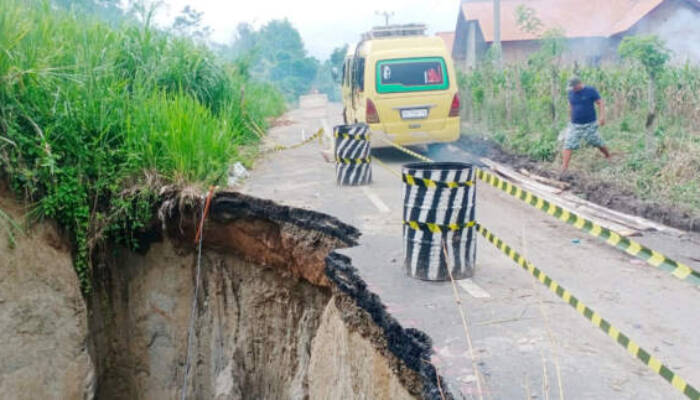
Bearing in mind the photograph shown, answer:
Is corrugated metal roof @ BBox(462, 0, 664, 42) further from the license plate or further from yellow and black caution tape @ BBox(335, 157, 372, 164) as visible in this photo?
yellow and black caution tape @ BBox(335, 157, 372, 164)

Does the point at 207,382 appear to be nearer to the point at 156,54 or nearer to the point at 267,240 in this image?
the point at 267,240

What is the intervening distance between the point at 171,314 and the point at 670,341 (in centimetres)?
670

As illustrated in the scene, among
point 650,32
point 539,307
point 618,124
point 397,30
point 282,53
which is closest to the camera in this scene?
point 539,307

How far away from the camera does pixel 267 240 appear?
779 cm

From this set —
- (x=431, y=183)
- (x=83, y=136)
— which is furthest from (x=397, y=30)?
(x=431, y=183)

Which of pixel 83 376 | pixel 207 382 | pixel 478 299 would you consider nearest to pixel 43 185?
pixel 83 376

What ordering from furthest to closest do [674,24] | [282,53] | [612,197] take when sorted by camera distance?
1. [282,53]
2. [674,24]
3. [612,197]

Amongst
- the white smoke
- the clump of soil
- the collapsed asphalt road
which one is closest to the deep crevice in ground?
the collapsed asphalt road

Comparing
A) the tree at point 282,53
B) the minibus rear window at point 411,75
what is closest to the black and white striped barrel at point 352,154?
the minibus rear window at point 411,75

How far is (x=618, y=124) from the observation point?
12.8 metres

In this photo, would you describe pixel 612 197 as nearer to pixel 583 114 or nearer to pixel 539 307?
pixel 583 114

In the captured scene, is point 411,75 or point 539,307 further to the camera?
point 411,75

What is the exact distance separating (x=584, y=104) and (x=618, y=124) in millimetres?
3413

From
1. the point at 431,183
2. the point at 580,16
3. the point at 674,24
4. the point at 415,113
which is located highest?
the point at 580,16
